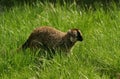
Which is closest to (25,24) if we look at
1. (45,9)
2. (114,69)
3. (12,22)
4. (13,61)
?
(12,22)

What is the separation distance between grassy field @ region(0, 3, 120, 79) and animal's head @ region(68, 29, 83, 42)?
0.19m

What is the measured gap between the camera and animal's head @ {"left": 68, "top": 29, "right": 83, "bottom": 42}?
4484 millimetres

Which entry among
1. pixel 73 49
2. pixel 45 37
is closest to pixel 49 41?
pixel 45 37

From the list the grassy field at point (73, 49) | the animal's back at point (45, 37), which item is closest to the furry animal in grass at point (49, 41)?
the animal's back at point (45, 37)

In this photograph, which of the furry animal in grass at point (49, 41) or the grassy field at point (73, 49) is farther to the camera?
the furry animal in grass at point (49, 41)

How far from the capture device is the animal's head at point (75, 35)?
14.7 ft

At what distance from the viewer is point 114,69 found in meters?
A: 4.42

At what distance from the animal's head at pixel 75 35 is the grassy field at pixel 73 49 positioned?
188mm

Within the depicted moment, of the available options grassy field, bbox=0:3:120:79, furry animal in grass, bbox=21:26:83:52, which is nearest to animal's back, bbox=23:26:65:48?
furry animal in grass, bbox=21:26:83:52

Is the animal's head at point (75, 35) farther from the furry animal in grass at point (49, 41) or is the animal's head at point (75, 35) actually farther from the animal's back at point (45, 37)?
the animal's back at point (45, 37)

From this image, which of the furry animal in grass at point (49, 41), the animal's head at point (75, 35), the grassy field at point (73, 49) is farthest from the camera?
the furry animal in grass at point (49, 41)

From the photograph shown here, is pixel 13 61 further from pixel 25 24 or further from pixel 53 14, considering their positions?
pixel 53 14

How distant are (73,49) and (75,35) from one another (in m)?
0.33

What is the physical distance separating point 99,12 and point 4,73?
184 centimetres
